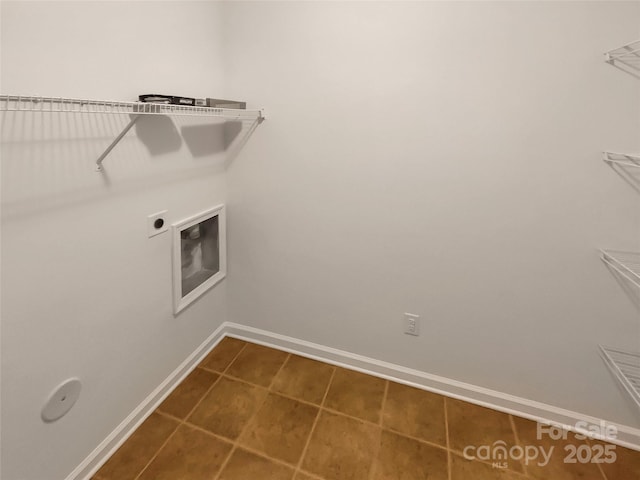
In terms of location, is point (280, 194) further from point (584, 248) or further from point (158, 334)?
point (584, 248)

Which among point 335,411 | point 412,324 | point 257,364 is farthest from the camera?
point 257,364

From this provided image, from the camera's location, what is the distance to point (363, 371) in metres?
1.99

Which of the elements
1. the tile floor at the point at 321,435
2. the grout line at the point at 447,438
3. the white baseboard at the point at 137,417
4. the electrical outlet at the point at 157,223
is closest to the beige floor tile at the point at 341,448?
the tile floor at the point at 321,435

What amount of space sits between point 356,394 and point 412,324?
48 centimetres

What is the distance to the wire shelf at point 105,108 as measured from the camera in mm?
869

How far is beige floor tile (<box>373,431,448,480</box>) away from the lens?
4.62ft

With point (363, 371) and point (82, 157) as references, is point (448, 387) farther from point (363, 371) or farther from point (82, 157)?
point (82, 157)

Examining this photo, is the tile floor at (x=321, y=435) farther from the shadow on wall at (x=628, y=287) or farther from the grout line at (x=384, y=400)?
the shadow on wall at (x=628, y=287)

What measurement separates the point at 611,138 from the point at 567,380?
1.08 meters

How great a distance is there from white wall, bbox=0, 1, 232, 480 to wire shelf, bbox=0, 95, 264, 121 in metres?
0.04

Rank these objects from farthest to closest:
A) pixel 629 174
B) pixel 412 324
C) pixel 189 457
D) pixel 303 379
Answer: pixel 303 379 < pixel 412 324 < pixel 189 457 < pixel 629 174

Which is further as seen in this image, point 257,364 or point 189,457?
point 257,364

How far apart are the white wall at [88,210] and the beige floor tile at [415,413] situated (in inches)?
46.3

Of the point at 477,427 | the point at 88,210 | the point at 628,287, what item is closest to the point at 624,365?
the point at 628,287
